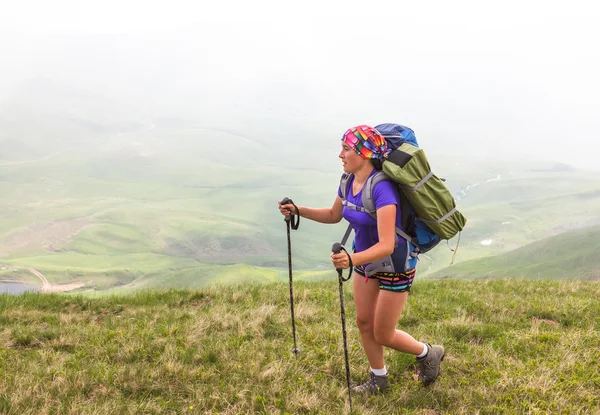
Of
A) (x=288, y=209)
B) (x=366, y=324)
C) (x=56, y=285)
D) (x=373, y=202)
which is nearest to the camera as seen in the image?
(x=373, y=202)

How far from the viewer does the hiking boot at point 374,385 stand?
5492 mm

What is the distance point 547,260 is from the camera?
123938mm

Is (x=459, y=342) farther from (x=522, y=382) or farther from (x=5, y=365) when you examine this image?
(x=5, y=365)

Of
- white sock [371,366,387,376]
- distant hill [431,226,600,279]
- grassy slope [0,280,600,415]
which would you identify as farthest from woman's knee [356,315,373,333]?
distant hill [431,226,600,279]

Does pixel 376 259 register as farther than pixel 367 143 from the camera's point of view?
No

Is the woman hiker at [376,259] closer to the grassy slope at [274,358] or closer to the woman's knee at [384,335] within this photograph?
the woman's knee at [384,335]

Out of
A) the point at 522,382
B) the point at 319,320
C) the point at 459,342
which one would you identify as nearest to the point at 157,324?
the point at 319,320

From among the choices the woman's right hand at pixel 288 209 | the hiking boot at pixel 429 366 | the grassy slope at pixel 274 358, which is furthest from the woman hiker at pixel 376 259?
the woman's right hand at pixel 288 209

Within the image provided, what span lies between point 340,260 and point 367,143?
144 cm

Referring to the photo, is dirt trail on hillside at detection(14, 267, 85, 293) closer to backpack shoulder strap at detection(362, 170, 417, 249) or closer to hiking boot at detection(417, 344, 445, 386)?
hiking boot at detection(417, 344, 445, 386)

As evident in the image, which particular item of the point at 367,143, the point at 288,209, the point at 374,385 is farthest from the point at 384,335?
the point at 367,143

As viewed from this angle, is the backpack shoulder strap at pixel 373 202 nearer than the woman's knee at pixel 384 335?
Yes

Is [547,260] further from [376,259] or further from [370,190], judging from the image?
[376,259]

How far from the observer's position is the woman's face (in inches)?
190
